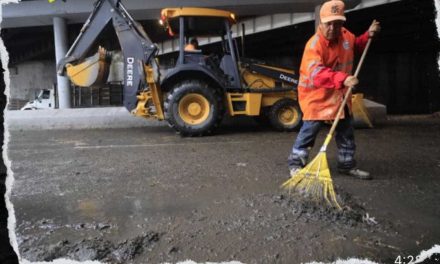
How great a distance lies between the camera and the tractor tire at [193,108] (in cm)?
714

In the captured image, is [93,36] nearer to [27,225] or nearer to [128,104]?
[128,104]

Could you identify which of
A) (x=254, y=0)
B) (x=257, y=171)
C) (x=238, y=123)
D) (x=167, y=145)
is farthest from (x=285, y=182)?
(x=254, y=0)

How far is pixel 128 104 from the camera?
747 centimetres

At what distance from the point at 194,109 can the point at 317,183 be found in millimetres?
4435

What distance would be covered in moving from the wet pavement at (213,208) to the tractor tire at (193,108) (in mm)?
1521

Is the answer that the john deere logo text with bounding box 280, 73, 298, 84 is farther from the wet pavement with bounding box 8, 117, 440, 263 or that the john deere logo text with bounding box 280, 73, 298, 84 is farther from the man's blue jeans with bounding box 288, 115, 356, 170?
the man's blue jeans with bounding box 288, 115, 356, 170

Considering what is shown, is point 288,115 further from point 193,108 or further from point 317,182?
point 317,182

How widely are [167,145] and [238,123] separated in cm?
320

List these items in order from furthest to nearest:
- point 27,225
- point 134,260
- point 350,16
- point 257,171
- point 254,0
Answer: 1. point 350,16
2. point 254,0
3. point 257,171
4. point 27,225
5. point 134,260

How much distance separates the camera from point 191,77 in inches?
287

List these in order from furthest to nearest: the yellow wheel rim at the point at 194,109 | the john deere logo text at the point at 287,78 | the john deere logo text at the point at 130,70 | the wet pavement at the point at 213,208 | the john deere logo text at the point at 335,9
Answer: the john deere logo text at the point at 287,78 < the john deere logo text at the point at 130,70 < the yellow wheel rim at the point at 194,109 < the john deere logo text at the point at 335,9 < the wet pavement at the point at 213,208

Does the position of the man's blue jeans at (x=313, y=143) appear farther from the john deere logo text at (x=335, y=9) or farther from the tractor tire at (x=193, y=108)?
the tractor tire at (x=193, y=108)

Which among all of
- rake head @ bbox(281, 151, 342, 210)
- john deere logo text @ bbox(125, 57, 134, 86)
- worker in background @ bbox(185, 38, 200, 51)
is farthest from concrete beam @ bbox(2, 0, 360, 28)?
rake head @ bbox(281, 151, 342, 210)

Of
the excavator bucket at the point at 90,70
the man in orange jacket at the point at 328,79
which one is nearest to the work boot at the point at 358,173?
the man in orange jacket at the point at 328,79
